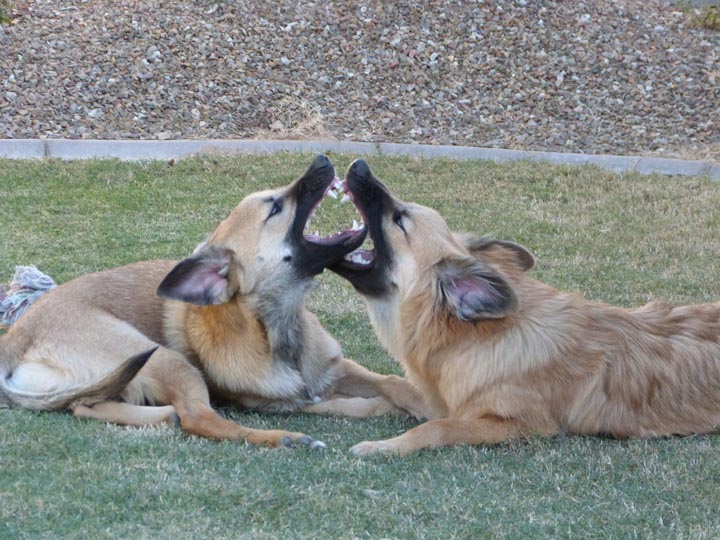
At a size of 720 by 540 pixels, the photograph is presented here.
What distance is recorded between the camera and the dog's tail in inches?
214

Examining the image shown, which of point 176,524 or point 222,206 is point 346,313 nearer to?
point 222,206

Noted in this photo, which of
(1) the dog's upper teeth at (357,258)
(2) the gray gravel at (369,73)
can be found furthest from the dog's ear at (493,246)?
(2) the gray gravel at (369,73)

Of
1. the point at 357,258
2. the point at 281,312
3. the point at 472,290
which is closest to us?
the point at 472,290

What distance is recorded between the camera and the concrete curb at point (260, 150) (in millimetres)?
11828

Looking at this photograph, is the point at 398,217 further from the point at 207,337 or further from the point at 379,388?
the point at 207,337

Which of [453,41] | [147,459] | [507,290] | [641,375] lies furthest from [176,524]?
[453,41]

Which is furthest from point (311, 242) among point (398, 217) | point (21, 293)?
point (21, 293)

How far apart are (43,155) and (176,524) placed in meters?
8.72

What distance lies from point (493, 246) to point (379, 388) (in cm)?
107

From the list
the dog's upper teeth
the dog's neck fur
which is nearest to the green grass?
the dog's neck fur

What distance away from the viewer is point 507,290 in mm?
5164

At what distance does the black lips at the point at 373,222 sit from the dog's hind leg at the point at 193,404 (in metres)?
0.92

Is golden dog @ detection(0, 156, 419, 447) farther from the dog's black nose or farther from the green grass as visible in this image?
the dog's black nose

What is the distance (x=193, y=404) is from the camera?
17.9 ft
